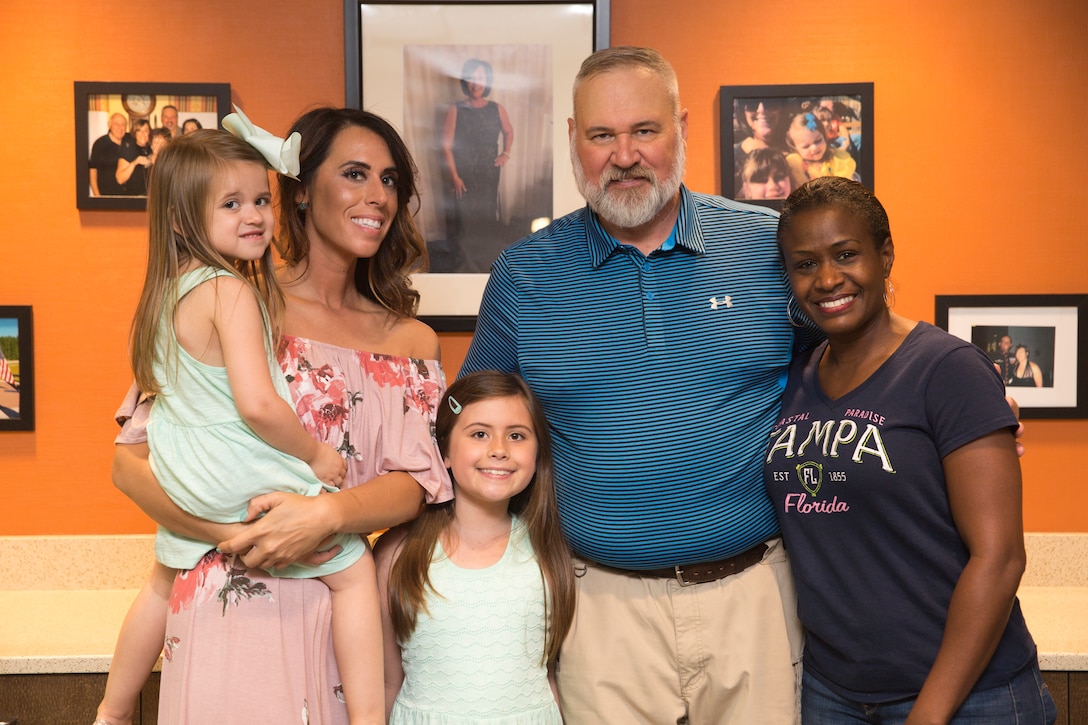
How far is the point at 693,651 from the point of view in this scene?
5.71ft

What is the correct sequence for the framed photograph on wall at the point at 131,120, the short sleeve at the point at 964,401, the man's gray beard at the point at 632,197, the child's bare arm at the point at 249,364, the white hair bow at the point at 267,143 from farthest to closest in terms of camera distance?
the framed photograph on wall at the point at 131,120 < the man's gray beard at the point at 632,197 < the white hair bow at the point at 267,143 < the child's bare arm at the point at 249,364 < the short sleeve at the point at 964,401

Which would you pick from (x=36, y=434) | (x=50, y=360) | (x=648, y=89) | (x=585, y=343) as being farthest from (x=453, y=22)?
(x=36, y=434)

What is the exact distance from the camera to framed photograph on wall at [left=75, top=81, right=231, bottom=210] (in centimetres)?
247

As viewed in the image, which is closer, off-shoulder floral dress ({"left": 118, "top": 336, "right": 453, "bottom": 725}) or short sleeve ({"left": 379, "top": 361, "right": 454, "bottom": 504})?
off-shoulder floral dress ({"left": 118, "top": 336, "right": 453, "bottom": 725})

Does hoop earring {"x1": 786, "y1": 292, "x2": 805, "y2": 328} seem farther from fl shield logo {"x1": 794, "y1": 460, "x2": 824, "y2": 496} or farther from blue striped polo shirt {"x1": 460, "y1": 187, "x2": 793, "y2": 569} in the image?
fl shield logo {"x1": 794, "y1": 460, "x2": 824, "y2": 496}

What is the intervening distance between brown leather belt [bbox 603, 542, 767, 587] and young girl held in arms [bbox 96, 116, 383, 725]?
552mm

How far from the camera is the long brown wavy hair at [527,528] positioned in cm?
178

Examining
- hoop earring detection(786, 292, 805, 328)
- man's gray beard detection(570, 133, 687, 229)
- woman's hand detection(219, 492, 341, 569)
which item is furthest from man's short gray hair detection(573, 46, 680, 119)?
woman's hand detection(219, 492, 341, 569)

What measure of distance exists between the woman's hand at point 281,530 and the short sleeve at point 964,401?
1.01 m

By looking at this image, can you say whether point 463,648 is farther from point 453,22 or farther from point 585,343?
point 453,22

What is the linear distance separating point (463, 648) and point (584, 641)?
235 millimetres

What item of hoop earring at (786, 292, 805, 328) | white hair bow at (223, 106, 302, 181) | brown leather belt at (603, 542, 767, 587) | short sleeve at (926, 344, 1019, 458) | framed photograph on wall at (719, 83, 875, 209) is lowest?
brown leather belt at (603, 542, 767, 587)

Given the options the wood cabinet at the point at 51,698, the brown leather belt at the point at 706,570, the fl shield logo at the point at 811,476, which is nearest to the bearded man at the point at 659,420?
the brown leather belt at the point at 706,570

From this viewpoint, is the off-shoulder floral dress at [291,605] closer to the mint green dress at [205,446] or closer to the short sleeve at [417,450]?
the short sleeve at [417,450]
